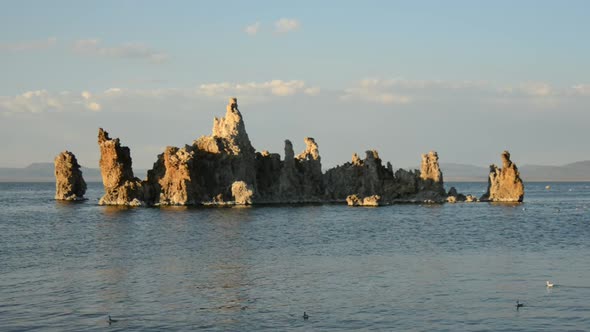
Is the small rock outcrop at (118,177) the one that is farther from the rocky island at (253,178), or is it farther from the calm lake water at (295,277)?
the calm lake water at (295,277)

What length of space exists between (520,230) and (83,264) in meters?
45.9

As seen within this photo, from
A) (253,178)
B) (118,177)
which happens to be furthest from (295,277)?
(253,178)

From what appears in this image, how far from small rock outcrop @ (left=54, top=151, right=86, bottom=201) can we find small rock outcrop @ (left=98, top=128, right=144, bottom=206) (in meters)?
27.8

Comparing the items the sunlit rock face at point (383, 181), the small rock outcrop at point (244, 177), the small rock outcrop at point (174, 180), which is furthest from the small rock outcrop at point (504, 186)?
the small rock outcrop at point (174, 180)

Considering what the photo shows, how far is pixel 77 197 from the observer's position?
169 metres

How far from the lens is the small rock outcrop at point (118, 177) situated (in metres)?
135

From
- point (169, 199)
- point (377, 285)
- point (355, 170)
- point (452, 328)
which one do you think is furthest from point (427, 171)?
point (452, 328)

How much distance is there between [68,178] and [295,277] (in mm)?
133211

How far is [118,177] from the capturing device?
136 meters

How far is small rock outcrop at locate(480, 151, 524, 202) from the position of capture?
143 meters

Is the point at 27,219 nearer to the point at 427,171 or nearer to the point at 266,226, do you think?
the point at 266,226

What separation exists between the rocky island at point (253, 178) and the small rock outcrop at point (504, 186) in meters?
0.19

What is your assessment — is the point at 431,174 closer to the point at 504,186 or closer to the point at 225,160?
the point at 504,186

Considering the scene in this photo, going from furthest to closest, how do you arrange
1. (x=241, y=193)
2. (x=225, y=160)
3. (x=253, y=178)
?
(x=253, y=178) < (x=225, y=160) < (x=241, y=193)
